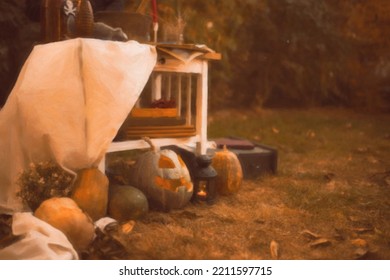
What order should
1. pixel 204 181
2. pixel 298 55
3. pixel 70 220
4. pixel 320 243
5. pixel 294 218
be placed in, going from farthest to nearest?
pixel 298 55 → pixel 204 181 → pixel 294 218 → pixel 320 243 → pixel 70 220

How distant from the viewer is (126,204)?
5.16 feet

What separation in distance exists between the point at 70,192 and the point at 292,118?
9.54 ft

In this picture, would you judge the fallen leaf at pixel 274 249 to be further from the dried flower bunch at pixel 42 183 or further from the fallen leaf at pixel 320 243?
the dried flower bunch at pixel 42 183

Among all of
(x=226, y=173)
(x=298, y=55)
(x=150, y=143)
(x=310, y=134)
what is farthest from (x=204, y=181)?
(x=298, y=55)

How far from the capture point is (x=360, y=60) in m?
4.27

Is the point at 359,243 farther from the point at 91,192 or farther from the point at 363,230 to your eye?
Answer: the point at 91,192

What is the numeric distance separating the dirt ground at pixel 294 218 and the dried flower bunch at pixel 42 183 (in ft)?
0.87

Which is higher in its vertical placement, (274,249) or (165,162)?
(165,162)

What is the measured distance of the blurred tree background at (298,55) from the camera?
382 cm

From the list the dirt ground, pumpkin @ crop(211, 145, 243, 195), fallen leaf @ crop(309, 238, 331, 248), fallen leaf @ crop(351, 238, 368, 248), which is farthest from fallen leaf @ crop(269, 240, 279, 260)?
pumpkin @ crop(211, 145, 243, 195)

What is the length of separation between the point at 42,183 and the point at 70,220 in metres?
0.24

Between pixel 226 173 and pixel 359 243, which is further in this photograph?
pixel 226 173

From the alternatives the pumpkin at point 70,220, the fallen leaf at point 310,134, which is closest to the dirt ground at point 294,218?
the pumpkin at point 70,220

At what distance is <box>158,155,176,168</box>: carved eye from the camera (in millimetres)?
1705
